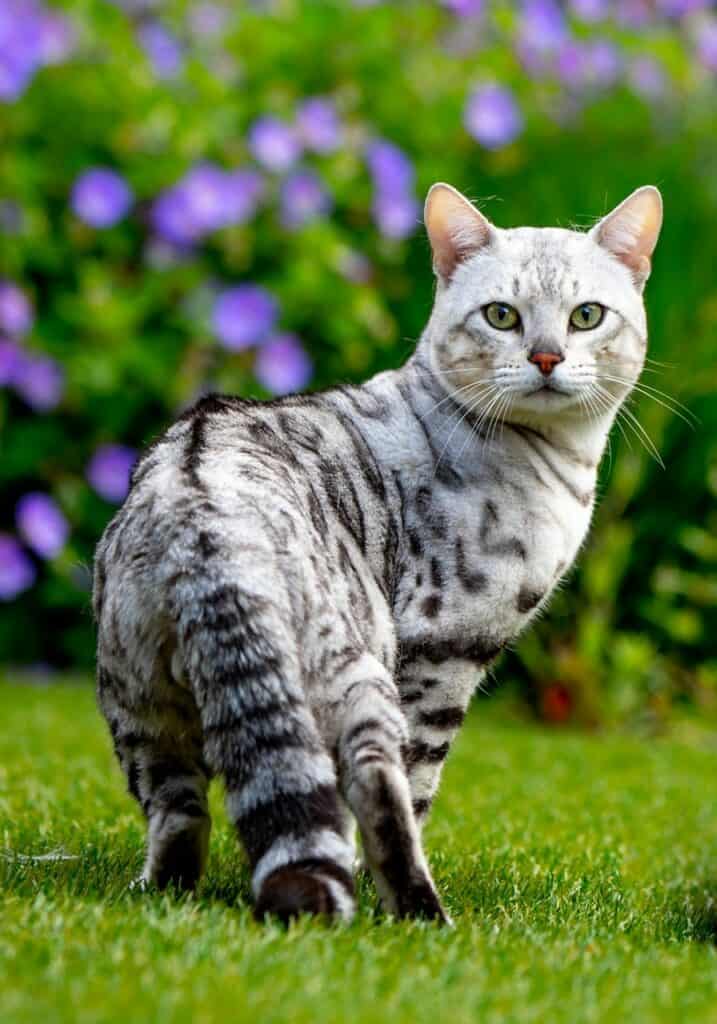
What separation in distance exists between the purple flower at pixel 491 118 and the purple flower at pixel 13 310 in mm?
1846

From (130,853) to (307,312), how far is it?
303cm

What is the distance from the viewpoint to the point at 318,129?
5.49 m

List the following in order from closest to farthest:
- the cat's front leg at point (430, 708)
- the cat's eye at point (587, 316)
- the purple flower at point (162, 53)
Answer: the cat's front leg at point (430, 708) → the cat's eye at point (587, 316) → the purple flower at point (162, 53)

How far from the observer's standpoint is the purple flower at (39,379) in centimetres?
529

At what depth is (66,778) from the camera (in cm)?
374

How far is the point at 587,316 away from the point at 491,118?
3068mm

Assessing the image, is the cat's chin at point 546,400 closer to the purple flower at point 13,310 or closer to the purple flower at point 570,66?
the purple flower at point 13,310

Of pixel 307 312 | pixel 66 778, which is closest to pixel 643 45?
pixel 307 312

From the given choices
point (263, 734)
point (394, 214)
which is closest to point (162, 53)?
point (394, 214)

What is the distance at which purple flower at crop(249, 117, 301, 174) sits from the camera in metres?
5.44

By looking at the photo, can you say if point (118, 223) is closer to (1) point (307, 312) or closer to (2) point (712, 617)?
(1) point (307, 312)

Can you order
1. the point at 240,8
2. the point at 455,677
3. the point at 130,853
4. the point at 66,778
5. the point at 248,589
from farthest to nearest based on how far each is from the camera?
the point at 240,8 < the point at 66,778 < the point at 130,853 < the point at 455,677 < the point at 248,589

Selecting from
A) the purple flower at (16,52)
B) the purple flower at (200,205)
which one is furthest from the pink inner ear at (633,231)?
the purple flower at (16,52)

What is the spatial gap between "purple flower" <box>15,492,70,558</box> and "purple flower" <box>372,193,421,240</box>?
162cm
